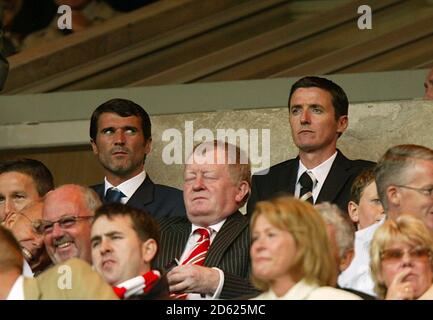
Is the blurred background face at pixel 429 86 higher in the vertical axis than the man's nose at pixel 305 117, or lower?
higher

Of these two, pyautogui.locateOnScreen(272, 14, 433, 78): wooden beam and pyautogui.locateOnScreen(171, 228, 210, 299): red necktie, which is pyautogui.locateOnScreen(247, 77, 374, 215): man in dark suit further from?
pyautogui.locateOnScreen(272, 14, 433, 78): wooden beam

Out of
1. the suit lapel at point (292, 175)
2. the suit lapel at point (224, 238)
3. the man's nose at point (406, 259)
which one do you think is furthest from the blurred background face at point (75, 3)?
the man's nose at point (406, 259)

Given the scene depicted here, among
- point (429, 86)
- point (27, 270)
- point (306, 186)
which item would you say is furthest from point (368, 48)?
point (27, 270)

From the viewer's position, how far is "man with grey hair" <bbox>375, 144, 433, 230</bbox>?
20.7ft

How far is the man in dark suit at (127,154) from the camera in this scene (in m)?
7.15

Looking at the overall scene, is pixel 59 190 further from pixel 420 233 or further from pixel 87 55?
pixel 87 55

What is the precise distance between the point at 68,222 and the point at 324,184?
1.00 metres

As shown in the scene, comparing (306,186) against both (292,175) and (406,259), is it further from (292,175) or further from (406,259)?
(406,259)

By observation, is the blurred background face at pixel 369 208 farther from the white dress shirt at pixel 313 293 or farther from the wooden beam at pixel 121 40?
the wooden beam at pixel 121 40

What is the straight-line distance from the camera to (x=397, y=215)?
630 cm

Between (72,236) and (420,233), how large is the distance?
138 centimetres

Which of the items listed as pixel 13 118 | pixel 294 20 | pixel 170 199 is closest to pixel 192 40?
Answer: pixel 294 20
